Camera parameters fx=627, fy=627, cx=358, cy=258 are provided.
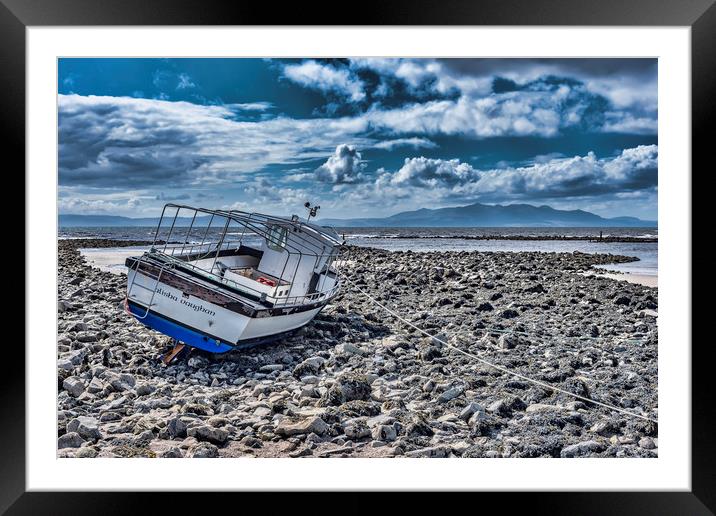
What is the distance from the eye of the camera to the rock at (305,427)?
4.68 metres

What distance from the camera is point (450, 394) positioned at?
5562 millimetres

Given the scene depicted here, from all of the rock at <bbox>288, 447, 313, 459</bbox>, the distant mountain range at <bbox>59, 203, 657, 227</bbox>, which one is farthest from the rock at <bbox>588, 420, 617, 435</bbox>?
the distant mountain range at <bbox>59, 203, 657, 227</bbox>

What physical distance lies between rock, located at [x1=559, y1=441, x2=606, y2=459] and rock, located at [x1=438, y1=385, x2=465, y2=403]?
1132 millimetres

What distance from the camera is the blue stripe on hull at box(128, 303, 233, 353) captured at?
5.59 metres

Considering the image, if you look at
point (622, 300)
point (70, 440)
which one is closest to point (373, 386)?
point (70, 440)

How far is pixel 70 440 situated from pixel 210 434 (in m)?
1.01

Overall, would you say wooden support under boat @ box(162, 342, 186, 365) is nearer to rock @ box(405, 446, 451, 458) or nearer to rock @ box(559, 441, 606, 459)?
rock @ box(405, 446, 451, 458)

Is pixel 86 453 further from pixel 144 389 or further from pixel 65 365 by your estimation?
pixel 65 365

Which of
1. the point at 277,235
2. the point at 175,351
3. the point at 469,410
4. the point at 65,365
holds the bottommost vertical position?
the point at 469,410

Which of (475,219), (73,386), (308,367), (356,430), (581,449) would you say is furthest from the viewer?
(475,219)
